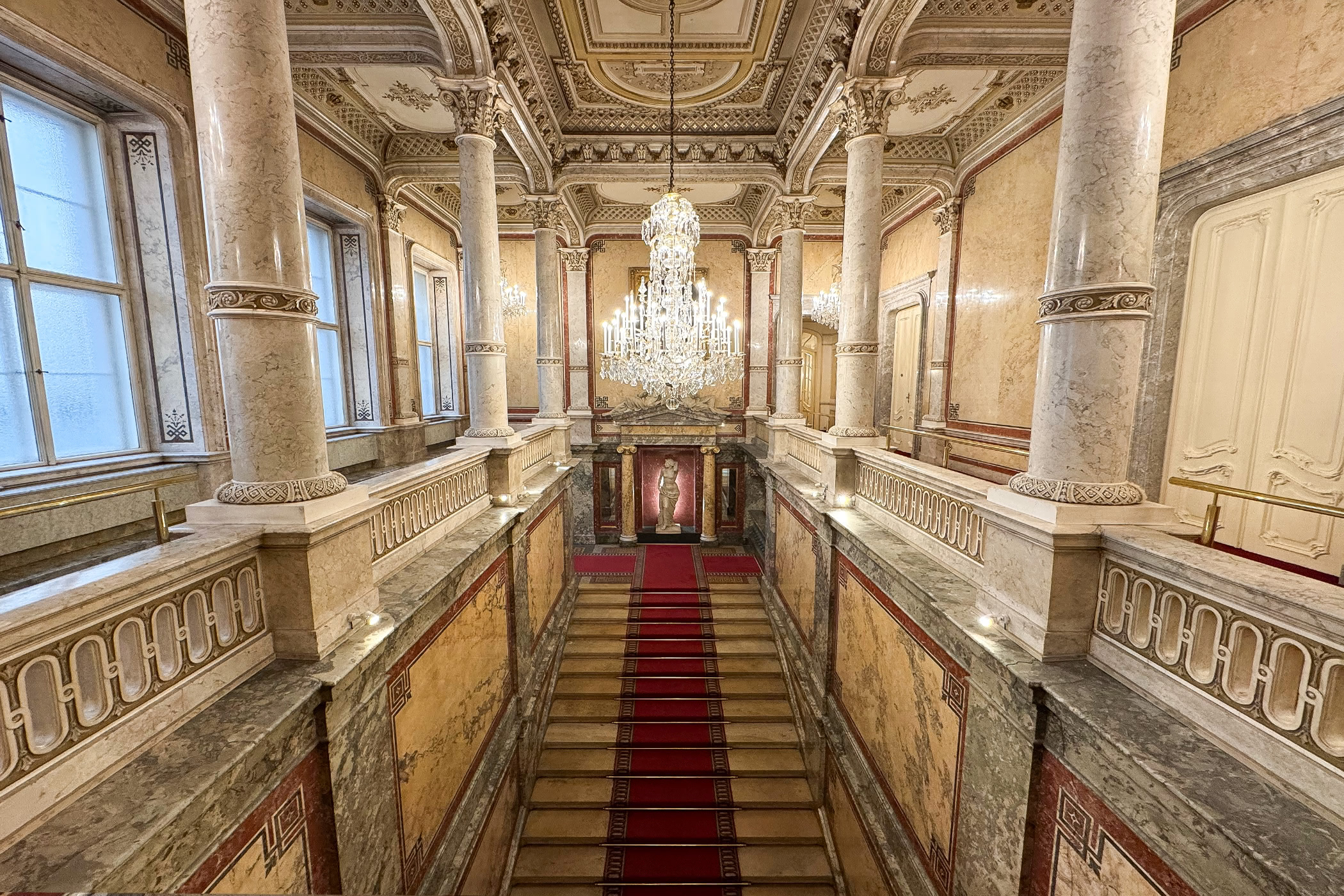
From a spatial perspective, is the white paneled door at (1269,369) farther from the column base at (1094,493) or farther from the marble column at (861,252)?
the column base at (1094,493)

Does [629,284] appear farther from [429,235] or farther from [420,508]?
[420,508]

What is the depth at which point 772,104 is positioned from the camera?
21.6 feet

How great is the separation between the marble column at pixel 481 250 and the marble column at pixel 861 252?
311 centimetres

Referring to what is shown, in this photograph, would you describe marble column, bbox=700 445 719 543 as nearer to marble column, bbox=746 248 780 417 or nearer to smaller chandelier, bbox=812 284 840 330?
marble column, bbox=746 248 780 417

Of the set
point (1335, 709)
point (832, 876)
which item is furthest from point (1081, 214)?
point (832, 876)

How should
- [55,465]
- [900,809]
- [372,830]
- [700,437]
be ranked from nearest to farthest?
[372,830], [900,809], [55,465], [700,437]

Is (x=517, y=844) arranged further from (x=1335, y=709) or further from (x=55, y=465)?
(x=1335, y=709)

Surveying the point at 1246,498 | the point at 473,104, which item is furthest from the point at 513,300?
the point at 1246,498

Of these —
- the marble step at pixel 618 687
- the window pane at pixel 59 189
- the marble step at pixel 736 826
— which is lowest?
the marble step at pixel 736 826

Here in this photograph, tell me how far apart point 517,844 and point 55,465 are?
460 cm

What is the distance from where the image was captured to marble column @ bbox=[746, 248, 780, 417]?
10727mm

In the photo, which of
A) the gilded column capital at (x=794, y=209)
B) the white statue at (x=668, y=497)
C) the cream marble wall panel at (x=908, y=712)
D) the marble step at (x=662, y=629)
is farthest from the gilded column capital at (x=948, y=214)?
the marble step at (x=662, y=629)

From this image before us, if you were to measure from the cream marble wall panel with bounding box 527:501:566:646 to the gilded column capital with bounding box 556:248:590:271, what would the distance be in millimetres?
5748

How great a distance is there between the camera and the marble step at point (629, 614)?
24.2 ft
